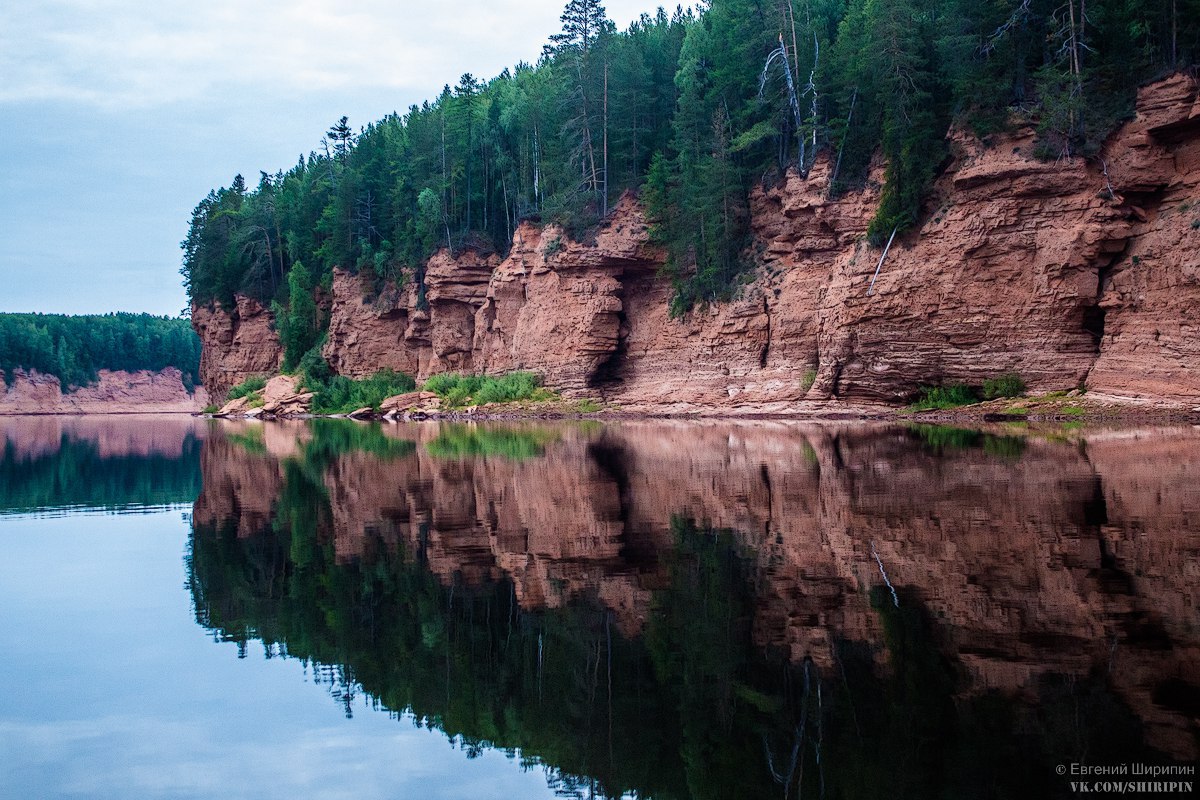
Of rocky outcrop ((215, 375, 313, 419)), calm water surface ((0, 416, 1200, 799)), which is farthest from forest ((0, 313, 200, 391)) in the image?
calm water surface ((0, 416, 1200, 799))

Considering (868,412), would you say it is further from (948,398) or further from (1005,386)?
(1005,386)

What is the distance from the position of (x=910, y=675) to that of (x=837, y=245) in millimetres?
43827

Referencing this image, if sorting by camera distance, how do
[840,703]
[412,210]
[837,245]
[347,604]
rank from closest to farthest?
1. [840,703]
2. [347,604]
3. [837,245]
4. [412,210]

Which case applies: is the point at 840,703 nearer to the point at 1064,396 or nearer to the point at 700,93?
the point at 1064,396

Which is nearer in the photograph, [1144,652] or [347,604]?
[1144,652]

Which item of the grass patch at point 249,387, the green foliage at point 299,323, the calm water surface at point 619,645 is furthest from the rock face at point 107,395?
the calm water surface at point 619,645

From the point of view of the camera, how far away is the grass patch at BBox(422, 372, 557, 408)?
59.2 metres

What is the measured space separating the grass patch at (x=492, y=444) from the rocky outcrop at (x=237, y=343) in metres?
54.2

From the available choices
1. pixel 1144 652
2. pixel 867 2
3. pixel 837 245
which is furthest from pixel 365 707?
pixel 867 2

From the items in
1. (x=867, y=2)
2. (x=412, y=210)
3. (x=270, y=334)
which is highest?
(x=867, y=2)

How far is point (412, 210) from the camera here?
254 ft

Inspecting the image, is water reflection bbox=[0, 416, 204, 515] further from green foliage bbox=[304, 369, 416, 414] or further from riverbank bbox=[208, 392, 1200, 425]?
green foliage bbox=[304, 369, 416, 414]

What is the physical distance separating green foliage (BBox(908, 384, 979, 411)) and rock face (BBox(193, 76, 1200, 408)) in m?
0.77

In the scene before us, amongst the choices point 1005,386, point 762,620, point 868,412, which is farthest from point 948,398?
point 762,620
